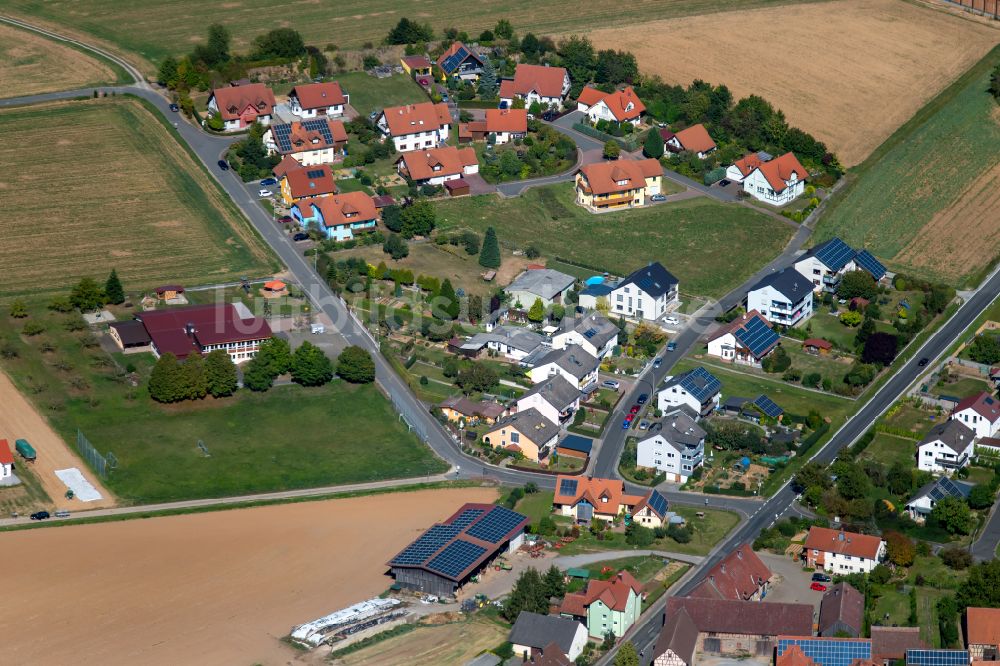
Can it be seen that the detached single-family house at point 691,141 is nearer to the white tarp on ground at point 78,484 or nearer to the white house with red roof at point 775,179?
the white house with red roof at point 775,179

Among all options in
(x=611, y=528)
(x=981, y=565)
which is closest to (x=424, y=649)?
(x=611, y=528)

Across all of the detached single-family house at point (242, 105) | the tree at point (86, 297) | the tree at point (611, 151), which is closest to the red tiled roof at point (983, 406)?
the tree at point (611, 151)

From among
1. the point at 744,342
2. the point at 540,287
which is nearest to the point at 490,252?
the point at 540,287

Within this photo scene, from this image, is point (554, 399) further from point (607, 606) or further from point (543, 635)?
point (543, 635)

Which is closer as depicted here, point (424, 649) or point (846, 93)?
point (424, 649)

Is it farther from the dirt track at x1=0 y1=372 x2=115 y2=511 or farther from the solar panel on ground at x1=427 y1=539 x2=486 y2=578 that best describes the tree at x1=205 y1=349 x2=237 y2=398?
the solar panel on ground at x1=427 y1=539 x2=486 y2=578

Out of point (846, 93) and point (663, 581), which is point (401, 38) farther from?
point (663, 581)
